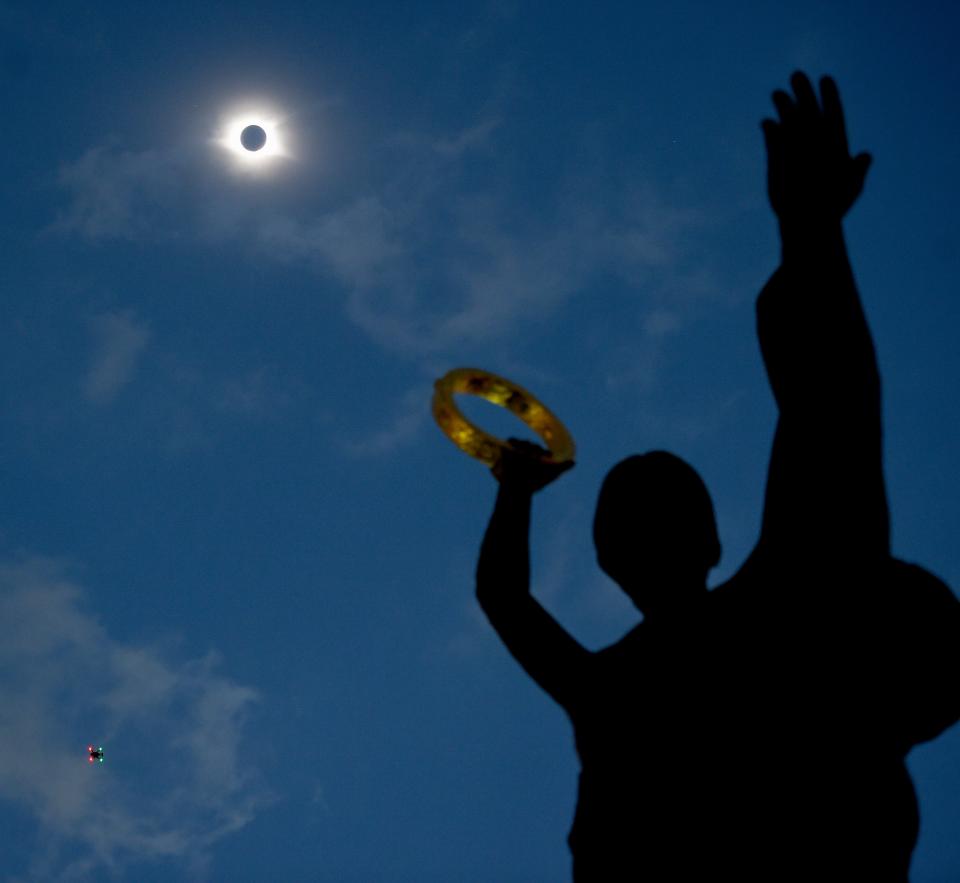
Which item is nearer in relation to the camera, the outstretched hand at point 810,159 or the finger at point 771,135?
the outstretched hand at point 810,159

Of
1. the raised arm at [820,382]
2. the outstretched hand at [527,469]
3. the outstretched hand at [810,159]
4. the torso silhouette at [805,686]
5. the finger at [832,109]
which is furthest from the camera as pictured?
the outstretched hand at [527,469]

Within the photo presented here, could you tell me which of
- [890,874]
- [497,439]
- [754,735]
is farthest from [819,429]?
[497,439]

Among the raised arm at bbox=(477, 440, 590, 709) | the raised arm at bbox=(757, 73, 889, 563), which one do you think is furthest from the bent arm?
the raised arm at bbox=(757, 73, 889, 563)

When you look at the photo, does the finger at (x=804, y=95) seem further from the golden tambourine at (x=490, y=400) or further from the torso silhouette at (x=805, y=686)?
the golden tambourine at (x=490, y=400)

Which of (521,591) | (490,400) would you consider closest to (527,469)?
(521,591)

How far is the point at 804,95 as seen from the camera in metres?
3.20

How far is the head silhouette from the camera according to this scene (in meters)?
2.99

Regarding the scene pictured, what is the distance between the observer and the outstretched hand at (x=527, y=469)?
3768mm

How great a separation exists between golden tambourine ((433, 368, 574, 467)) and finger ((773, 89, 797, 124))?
1.64m

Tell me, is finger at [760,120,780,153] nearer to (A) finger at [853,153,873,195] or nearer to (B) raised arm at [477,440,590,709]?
(A) finger at [853,153,873,195]

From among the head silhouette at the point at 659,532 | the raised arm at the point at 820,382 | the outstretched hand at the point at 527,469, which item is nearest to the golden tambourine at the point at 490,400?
the outstretched hand at the point at 527,469

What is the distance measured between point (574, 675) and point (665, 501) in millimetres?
705

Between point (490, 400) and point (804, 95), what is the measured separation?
95.0 inches

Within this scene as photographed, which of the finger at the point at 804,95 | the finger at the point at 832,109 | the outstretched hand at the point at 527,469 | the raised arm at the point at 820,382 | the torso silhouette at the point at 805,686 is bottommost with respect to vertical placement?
the torso silhouette at the point at 805,686
